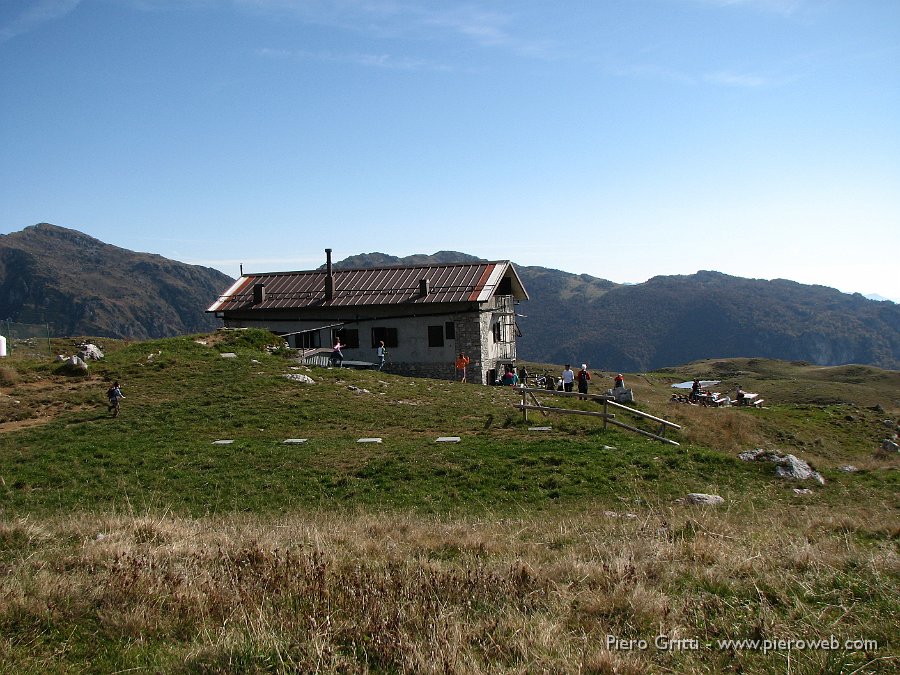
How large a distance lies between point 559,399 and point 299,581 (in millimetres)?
20155

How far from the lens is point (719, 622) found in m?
5.43

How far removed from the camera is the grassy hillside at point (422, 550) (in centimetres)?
496

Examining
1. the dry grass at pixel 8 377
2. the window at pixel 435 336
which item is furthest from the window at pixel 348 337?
the dry grass at pixel 8 377

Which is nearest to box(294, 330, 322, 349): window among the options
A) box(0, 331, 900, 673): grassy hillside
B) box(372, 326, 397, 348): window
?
box(372, 326, 397, 348): window

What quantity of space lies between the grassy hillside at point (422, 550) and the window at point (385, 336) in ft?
57.3

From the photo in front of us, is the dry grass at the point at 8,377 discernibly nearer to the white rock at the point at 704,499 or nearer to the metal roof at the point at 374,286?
the metal roof at the point at 374,286

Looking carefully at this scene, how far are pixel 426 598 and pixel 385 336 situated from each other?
104 ft

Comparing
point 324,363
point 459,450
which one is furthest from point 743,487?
point 324,363

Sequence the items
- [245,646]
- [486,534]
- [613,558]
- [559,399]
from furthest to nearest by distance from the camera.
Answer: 1. [559,399]
2. [486,534]
3. [613,558]
4. [245,646]

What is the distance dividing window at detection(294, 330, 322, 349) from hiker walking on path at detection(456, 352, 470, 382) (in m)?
8.69

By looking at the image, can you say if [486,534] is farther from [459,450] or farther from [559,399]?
[559,399]

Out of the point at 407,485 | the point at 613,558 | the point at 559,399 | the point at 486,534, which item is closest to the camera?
the point at 613,558

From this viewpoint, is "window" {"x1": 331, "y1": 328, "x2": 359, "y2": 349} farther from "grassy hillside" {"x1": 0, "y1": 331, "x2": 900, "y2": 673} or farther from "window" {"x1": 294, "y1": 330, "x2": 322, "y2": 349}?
"grassy hillside" {"x1": 0, "y1": 331, "x2": 900, "y2": 673}

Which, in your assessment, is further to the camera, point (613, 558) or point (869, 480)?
point (869, 480)
